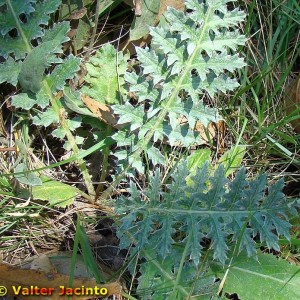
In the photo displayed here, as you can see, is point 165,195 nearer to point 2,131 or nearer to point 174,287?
point 174,287

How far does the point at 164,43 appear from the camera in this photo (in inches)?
77.9

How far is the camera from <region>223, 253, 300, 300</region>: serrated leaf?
197cm

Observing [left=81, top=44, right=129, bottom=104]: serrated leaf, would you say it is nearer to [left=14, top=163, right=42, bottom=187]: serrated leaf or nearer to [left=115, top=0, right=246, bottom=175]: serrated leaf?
[left=115, top=0, right=246, bottom=175]: serrated leaf

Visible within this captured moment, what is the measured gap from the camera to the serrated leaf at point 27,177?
202cm

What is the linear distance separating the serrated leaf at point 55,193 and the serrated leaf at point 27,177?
47 millimetres

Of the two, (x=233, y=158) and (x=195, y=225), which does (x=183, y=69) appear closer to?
(x=233, y=158)

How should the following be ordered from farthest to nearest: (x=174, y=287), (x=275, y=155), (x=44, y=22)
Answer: (x=275, y=155) → (x=44, y=22) → (x=174, y=287)

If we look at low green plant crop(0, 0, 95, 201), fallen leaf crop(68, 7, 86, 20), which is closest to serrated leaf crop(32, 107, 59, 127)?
low green plant crop(0, 0, 95, 201)

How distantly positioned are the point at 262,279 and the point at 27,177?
3.10 ft

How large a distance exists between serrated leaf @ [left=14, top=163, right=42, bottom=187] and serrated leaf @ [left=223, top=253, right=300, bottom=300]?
0.79m

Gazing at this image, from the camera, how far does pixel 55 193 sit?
210 cm

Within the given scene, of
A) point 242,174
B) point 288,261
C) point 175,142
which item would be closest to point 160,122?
point 175,142

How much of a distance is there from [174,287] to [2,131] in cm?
97

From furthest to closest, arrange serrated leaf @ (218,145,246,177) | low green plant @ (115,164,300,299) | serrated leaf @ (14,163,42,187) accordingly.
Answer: serrated leaf @ (218,145,246,177) → serrated leaf @ (14,163,42,187) → low green plant @ (115,164,300,299)
